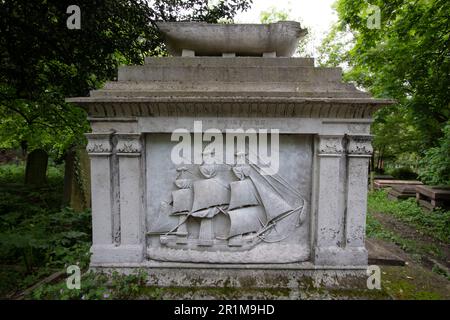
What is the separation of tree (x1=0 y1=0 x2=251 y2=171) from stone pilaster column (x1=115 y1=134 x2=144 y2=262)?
2445mm

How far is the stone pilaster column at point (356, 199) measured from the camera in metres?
3.27

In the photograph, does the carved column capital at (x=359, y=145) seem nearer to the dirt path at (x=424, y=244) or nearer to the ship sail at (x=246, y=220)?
the ship sail at (x=246, y=220)

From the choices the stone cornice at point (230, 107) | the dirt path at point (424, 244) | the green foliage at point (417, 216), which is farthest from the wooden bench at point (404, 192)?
the stone cornice at point (230, 107)

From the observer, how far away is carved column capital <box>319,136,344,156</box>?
128 inches

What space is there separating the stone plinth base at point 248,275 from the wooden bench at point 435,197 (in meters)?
7.29

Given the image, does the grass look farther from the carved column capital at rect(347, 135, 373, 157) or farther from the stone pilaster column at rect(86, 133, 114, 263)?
the carved column capital at rect(347, 135, 373, 157)

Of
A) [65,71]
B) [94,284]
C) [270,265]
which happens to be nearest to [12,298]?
[94,284]

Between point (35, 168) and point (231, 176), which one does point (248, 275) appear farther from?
point (35, 168)

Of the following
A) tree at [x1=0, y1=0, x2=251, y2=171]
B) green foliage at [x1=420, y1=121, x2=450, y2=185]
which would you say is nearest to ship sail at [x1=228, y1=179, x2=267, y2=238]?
tree at [x1=0, y1=0, x2=251, y2=171]

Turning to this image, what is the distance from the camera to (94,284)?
10.2ft

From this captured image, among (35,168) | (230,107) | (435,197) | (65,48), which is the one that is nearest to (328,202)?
(230,107)

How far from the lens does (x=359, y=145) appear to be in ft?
10.6

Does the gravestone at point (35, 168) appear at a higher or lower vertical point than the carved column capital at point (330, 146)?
lower

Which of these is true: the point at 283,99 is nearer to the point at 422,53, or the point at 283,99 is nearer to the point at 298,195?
the point at 298,195
